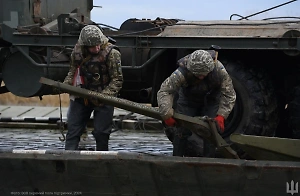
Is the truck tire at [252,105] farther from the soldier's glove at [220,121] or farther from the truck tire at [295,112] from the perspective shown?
the soldier's glove at [220,121]

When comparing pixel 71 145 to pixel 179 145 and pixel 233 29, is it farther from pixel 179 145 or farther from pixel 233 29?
pixel 233 29

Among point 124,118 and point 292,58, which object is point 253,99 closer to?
point 292,58

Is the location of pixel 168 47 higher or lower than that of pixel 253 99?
higher

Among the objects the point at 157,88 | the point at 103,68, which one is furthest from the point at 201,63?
the point at 157,88

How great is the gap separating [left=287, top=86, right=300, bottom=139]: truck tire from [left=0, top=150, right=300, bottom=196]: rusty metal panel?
8.32 feet

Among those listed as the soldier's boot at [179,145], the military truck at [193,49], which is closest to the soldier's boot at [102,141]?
the soldier's boot at [179,145]

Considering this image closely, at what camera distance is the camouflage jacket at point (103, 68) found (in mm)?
7695

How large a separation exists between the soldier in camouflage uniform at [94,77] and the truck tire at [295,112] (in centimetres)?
190

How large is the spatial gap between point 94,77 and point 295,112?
2189mm

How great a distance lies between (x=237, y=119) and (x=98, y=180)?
2745mm

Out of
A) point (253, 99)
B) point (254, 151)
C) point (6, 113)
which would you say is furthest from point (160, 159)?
point (6, 113)

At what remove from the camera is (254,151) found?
6.50 m

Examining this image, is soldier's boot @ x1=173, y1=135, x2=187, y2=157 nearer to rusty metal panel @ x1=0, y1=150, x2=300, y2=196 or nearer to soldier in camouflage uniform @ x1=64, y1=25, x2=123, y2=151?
soldier in camouflage uniform @ x1=64, y1=25, x2=123, y2=151

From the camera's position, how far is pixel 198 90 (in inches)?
295
